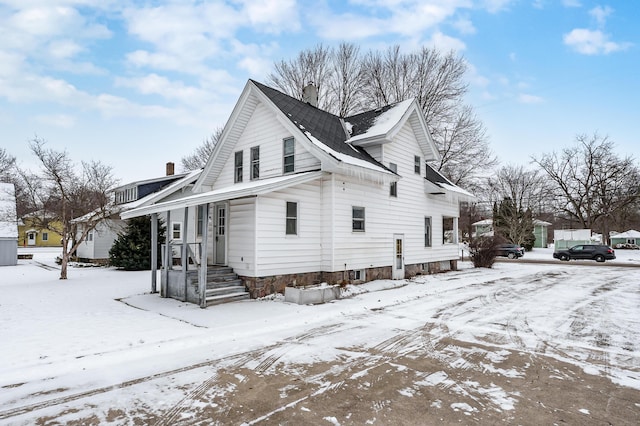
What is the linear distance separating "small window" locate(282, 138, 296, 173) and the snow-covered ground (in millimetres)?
4770

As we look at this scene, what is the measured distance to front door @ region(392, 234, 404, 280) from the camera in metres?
14.4

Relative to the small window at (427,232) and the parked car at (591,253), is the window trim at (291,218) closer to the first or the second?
the small window at (427,232)

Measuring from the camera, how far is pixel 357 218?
1276cm

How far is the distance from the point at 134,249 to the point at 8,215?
9.08 meters

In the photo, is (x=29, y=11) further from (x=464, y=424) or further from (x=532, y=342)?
(x=532, y=342)

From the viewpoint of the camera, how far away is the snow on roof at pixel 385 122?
1411 centimetres

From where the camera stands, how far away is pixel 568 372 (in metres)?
4.76

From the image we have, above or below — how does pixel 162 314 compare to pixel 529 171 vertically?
below

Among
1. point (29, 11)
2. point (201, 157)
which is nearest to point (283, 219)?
point (29, 11)

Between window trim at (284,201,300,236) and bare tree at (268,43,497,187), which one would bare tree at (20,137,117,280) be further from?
bare tree at (268,43,497,187)

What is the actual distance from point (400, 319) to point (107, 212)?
615 inches

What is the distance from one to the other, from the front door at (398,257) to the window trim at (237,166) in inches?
269

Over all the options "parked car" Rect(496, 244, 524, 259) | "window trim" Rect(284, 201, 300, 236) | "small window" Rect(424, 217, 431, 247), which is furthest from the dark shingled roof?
"parked car" Rect(496, 244, 524, 259)

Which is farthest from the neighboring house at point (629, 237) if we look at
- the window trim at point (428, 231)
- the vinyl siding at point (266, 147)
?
the vinyl siding at point (266, 147)
